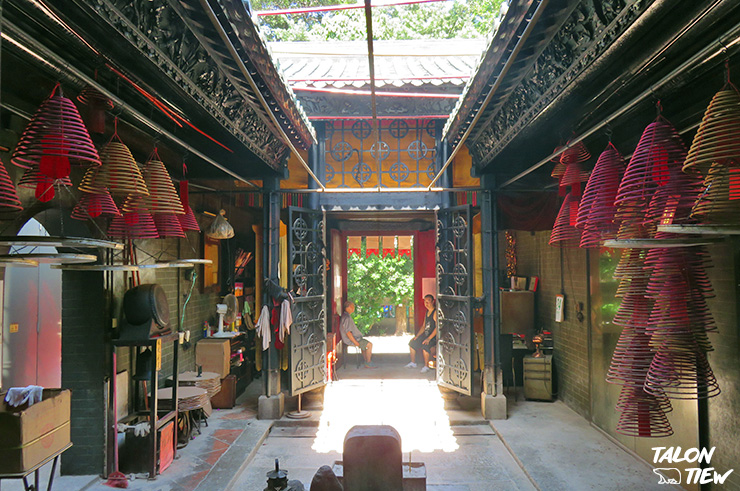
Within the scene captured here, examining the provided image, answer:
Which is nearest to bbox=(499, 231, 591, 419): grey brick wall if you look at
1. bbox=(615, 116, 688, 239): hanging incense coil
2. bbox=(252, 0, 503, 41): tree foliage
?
bbox=(615, 116, 688, 239): hanging incense coil

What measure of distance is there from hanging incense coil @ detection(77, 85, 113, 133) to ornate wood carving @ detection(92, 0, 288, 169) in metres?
0.52

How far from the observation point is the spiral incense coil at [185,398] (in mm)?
5992

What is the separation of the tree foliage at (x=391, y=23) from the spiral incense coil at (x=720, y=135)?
16.5 metres

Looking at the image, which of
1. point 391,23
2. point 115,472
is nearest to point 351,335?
point 115,472

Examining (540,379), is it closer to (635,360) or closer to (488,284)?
(488,284)

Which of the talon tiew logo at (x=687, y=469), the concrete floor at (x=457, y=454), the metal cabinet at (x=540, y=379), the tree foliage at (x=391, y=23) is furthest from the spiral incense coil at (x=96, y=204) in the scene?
the tree foliage at (x=391, y=23)

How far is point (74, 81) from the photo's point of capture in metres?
4.00

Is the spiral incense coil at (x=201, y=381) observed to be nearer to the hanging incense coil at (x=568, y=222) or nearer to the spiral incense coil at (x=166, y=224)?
the spiral incense coil at (x=166, y=224)

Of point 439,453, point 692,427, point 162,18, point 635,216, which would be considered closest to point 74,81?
point 162,18

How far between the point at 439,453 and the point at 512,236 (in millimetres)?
5509

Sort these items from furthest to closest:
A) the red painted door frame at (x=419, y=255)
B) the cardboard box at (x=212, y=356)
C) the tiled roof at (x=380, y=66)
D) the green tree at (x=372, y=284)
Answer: the green tree at (x=372, y=284)
the red painted door frame at (x=419, y=255)
the cardboard box at (x=212, y=356)
the tiled roof at (x=380, y=66)

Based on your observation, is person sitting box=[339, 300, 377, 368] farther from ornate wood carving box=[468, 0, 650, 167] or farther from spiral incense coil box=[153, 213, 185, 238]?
spiral incense coil box=[153, 213, 185, 238]

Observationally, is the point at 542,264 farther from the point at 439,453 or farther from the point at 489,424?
the point at 439,453

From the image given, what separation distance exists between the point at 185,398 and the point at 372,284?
9.38 m
